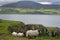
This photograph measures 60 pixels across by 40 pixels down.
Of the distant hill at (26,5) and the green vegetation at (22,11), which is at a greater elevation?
the distant hill at (26,5)

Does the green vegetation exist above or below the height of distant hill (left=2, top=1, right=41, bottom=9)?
below

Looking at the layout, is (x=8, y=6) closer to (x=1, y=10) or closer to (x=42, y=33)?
(x=1, y=10)

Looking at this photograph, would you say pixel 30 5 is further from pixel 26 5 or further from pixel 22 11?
pixel 22 11

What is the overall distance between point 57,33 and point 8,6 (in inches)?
244

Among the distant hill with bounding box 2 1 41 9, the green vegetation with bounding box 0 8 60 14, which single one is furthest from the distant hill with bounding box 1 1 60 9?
the green vegetation with bounding box 0 8 60 14

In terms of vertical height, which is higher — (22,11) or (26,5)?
(26,5)

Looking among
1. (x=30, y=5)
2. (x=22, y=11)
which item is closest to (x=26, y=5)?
(x=30, y=5)

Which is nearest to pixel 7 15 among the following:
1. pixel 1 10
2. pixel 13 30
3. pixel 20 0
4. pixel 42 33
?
pixel 1 10

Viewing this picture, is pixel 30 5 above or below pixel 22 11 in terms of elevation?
above

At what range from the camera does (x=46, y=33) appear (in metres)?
11.1

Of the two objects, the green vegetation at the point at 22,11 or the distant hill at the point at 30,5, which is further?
the green vegetation at the point at 22,11

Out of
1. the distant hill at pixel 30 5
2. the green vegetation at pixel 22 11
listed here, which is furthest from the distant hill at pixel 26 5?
the green vegetation at pixel 22 11

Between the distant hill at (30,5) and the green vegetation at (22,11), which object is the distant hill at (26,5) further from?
the green vegetation at (22,11)

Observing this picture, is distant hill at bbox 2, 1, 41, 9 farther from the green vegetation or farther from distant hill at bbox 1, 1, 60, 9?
the green vegetation
